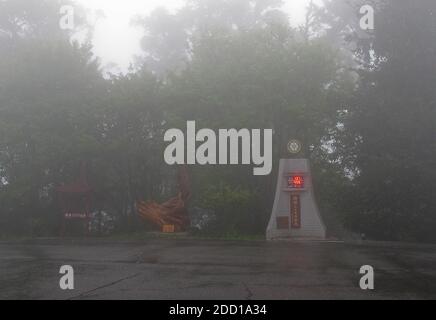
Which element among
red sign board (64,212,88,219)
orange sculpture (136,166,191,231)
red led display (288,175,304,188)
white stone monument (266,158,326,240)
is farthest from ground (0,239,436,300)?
red sign board (64,212,88,219)

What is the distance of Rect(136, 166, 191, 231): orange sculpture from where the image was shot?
869 inches

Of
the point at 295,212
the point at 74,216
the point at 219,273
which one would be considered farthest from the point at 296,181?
the point at 219,273

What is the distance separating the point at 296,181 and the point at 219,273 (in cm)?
1015

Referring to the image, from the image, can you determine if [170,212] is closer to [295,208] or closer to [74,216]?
[74,216]

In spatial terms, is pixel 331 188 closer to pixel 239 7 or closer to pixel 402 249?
pixel 402 249

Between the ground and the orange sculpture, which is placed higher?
the orange sculpture

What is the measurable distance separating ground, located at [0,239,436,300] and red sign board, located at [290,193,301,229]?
190 inches

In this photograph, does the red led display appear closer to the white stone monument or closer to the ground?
the white stone monument

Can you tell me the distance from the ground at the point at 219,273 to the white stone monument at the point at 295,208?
478 cm

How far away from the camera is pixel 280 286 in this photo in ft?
28.3

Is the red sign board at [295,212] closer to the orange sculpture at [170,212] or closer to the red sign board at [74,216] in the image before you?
the orange sculpture at [170,212]
